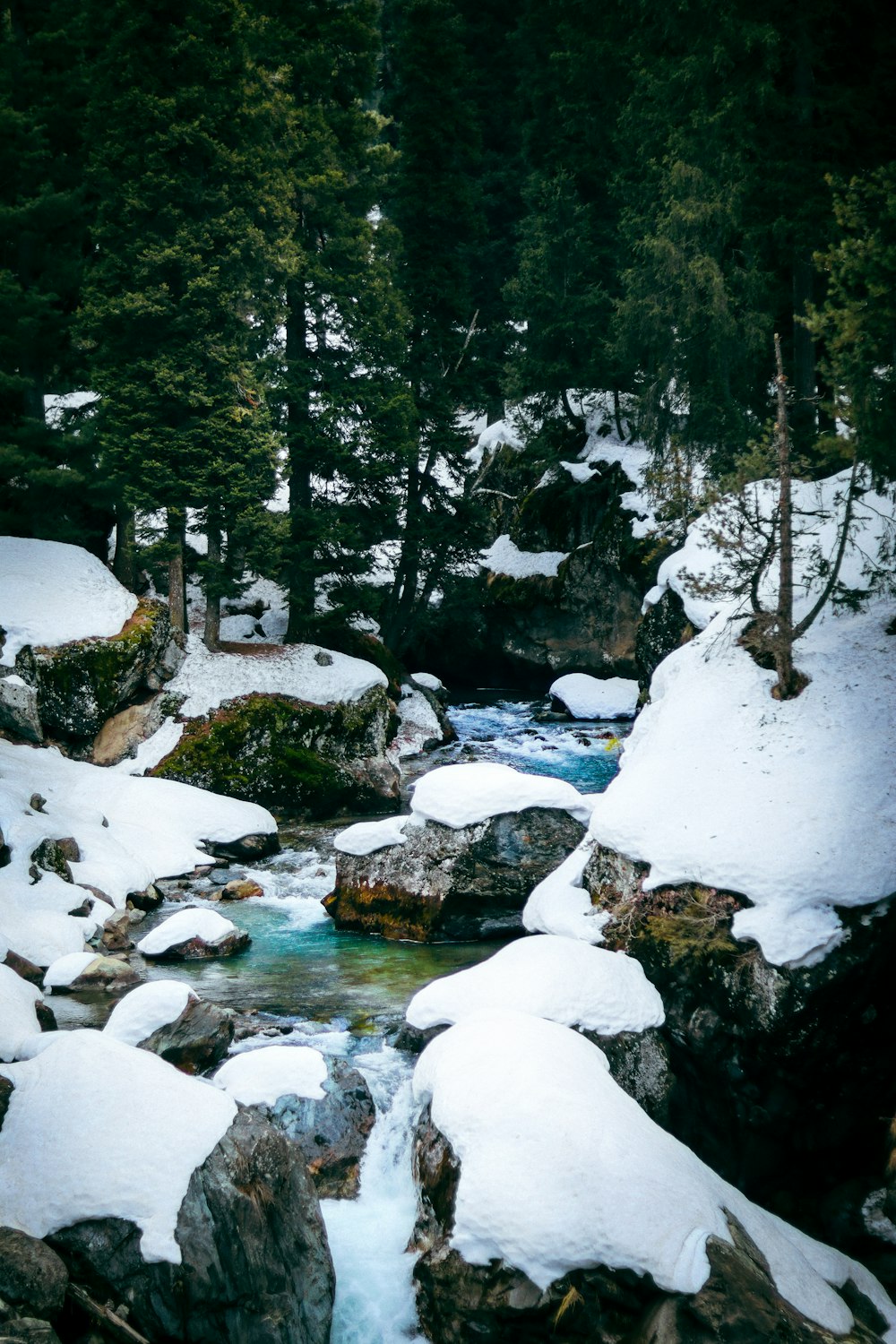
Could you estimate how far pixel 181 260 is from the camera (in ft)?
67.7

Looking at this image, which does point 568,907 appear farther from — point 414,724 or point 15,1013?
point 414,724

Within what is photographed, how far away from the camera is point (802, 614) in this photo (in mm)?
15328

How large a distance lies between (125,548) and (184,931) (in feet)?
44.0

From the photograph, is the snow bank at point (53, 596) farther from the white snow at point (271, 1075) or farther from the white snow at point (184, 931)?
the white snow at point (271, 1075)

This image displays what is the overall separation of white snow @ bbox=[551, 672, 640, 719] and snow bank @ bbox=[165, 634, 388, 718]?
771 cm

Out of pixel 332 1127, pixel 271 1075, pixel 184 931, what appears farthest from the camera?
pixel 184 931

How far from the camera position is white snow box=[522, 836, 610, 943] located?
39.2 feet

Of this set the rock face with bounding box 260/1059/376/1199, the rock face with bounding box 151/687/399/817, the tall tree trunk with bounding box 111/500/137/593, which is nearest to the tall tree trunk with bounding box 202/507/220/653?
the tall tree trunk with bounding box 111/500/137/593

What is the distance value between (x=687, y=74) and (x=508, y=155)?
18954 mm

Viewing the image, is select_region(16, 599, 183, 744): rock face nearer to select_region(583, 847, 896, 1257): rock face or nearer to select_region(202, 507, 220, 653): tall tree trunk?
select_region(202, 507, 220, 653): tall tree trunk

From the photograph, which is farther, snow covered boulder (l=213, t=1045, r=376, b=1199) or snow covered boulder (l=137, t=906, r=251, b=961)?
snow covered boulder (l=137, t=906, r=251, b=961)

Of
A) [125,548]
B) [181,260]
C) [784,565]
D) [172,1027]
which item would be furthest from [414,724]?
[172,1027]

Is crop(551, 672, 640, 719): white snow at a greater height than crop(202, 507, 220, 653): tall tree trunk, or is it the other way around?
crop(202, 507, 220, 653): tall tree trunk

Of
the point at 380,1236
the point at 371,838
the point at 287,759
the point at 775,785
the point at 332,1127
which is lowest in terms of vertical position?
the point at 380,1236
